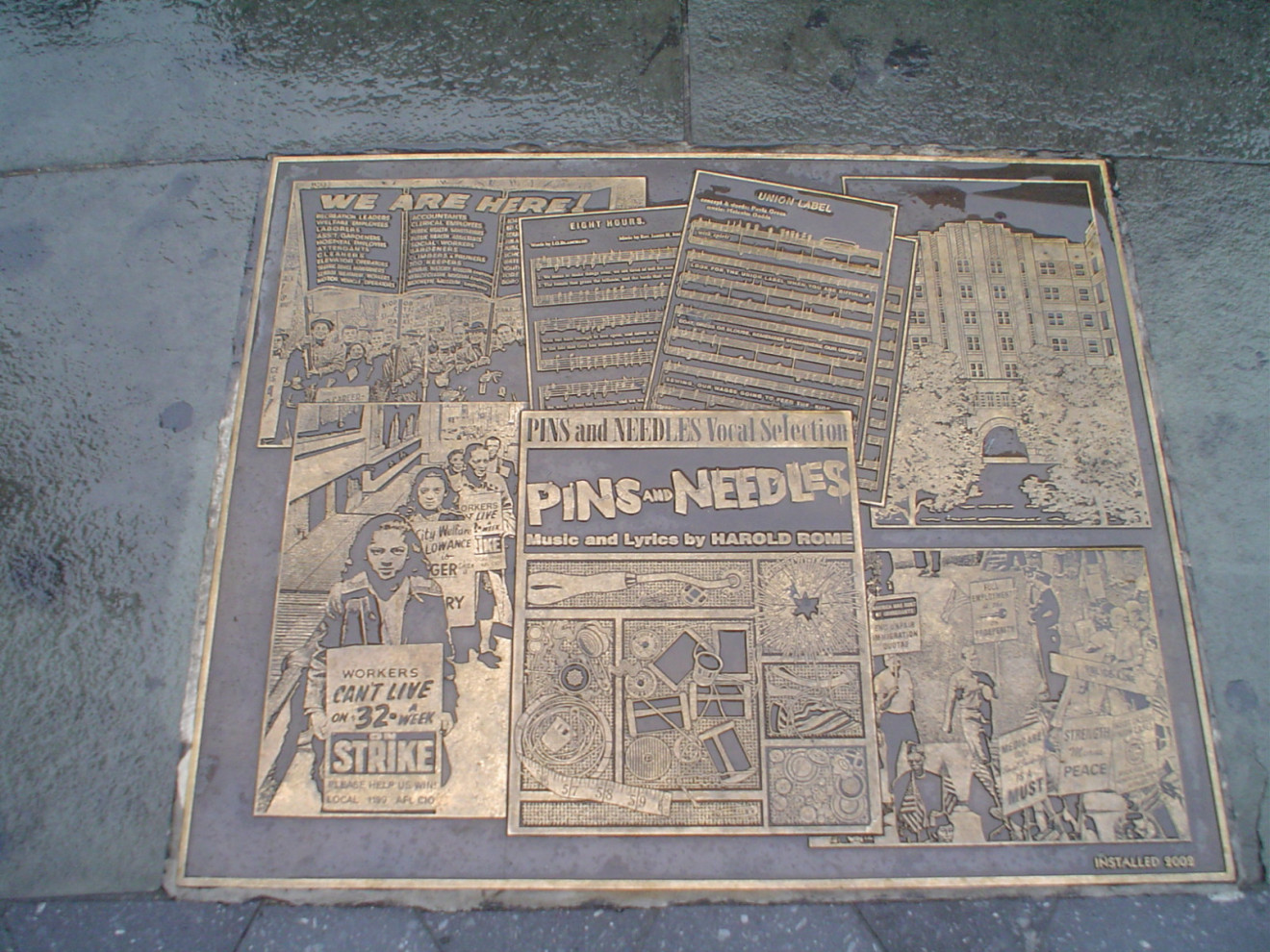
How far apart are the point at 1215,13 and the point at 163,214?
16.9 feet

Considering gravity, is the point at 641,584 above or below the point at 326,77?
below

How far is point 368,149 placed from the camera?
10.8 ft

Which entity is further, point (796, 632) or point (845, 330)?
point (845, 330)

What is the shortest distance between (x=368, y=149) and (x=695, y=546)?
2.38 meters

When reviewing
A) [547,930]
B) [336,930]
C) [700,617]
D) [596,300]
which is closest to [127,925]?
[336,930]

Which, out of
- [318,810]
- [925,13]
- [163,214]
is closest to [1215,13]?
[925,13]

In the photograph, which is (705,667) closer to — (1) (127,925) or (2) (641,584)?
(2) (641,584)

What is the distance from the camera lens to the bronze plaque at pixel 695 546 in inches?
98.8

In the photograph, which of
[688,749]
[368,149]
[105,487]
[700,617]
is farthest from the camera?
[368,149]

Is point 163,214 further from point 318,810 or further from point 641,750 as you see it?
point 641,750

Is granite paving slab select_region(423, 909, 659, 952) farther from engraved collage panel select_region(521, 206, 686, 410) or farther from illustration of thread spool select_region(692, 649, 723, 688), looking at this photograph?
engraved collage panel select_region(521, 206, 686, 410)

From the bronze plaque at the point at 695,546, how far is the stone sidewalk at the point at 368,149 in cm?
15

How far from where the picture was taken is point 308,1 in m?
3.53

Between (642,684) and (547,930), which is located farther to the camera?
(642,684)
